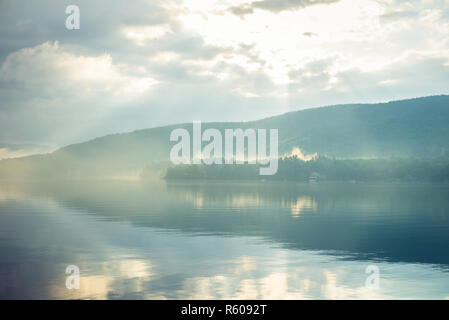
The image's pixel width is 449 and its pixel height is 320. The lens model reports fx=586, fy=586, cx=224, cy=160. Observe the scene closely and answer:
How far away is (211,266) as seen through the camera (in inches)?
1422

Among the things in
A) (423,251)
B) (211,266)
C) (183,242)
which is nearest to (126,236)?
(183,242)

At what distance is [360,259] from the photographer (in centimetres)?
3947

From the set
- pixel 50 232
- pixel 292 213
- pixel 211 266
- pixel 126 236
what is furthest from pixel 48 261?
pixel 292 213

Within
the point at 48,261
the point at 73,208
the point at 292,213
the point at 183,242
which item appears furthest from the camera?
the point at 73,208

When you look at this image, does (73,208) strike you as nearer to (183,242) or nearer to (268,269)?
(183,242)

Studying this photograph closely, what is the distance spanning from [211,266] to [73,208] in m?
54.8

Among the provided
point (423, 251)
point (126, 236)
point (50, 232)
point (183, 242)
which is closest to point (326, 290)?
point (423, 251)

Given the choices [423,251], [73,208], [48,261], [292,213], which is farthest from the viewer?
[73,208]

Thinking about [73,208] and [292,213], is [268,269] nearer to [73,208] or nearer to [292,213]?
[292,213]

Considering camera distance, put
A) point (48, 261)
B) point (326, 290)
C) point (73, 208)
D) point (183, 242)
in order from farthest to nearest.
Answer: point (73, 208) < point (183, 242) < point (48, 261) < point (326, 290)
